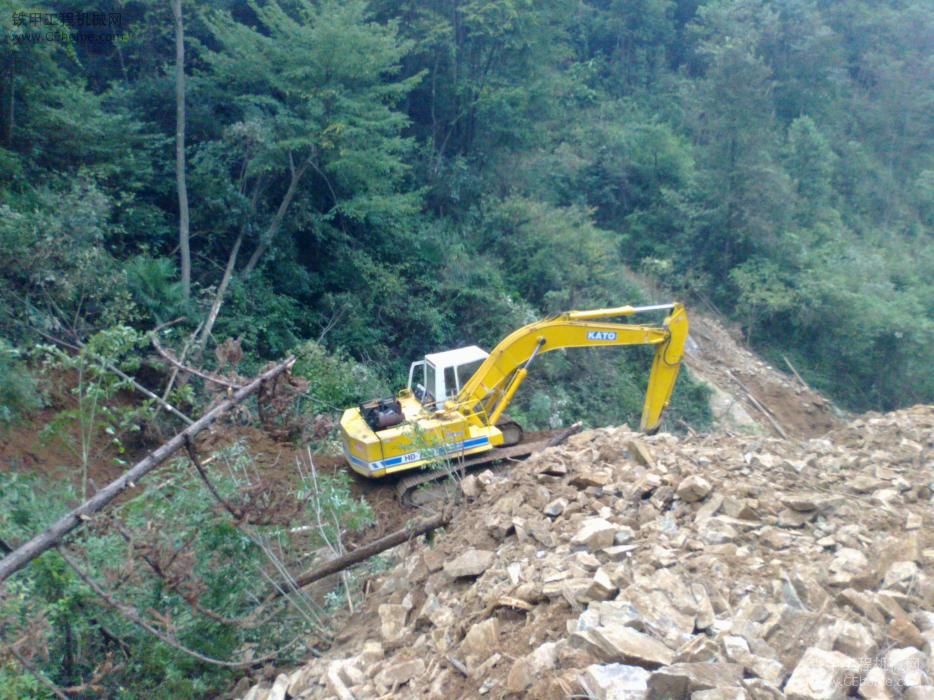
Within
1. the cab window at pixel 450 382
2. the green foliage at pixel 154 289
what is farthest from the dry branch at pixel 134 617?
the green foliage at pixel 154 289

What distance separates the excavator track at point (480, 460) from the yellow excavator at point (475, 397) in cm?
5

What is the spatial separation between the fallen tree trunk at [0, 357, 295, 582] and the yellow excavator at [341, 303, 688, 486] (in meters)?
4.48

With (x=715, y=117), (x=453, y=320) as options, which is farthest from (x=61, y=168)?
(x=715, y=117)

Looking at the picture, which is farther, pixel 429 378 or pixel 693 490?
pixel 429 378

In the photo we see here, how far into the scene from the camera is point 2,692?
163 inches

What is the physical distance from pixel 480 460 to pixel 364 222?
797 cm

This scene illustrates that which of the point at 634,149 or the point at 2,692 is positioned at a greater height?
the point at 2,692

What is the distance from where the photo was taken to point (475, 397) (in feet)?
34.9

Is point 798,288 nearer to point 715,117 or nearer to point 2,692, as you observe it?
point 715,117

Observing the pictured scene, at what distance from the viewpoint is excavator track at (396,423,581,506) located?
10.2 m

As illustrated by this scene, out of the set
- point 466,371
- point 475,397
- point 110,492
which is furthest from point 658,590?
point 466,371

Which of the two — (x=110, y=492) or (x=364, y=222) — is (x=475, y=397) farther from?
(x=364, y=222)

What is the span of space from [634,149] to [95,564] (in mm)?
23724

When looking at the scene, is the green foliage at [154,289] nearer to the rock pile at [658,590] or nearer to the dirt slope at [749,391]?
the rock pile at [658,590]
